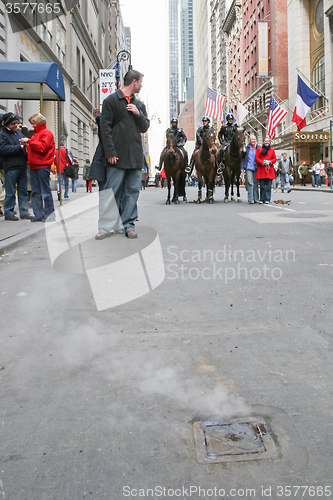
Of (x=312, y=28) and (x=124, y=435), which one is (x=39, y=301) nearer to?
(x=124, y=435)

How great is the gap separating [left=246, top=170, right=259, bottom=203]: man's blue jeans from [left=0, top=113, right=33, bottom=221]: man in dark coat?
7.60 meters

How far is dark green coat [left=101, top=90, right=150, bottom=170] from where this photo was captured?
687cm

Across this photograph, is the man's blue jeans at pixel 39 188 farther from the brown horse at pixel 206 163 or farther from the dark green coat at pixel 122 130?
the brown horse at pixel 206 163

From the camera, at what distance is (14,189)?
9727mm

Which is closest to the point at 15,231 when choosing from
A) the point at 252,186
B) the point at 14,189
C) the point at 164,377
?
the point at 14,189

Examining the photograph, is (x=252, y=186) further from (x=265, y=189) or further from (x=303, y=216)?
(x=303, y=216)

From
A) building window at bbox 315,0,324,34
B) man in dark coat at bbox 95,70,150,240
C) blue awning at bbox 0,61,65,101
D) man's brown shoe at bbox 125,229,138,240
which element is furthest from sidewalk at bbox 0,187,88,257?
building window at bbox 315,0,324,34

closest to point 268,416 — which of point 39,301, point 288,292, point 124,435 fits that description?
point 124,435

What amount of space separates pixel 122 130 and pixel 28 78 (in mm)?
5771

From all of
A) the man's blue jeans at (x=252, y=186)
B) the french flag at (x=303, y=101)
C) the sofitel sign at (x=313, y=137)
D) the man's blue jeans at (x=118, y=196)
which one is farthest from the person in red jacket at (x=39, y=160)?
the sofitel sign at (x=313, y=137)

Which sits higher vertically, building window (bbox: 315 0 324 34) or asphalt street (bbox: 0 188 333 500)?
building window (bbox: 315 0 324 34)

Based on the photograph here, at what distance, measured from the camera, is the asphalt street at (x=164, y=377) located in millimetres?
1716

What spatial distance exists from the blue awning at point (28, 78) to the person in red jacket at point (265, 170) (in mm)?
6379

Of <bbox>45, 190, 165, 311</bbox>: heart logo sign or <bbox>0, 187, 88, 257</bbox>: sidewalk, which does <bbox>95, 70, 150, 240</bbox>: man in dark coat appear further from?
<bbox>0, 187, 88, 257</bbox>: sidewalk
